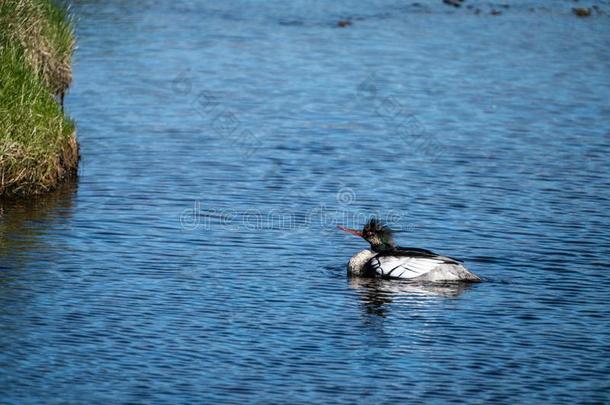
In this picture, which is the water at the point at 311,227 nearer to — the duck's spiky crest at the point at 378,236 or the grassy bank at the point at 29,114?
the grassy bank at the point at 29,114

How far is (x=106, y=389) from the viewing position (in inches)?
562

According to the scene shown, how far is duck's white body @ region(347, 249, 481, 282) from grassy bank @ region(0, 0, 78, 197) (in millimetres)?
6510

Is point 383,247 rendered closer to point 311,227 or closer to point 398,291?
Answer: point 398,291

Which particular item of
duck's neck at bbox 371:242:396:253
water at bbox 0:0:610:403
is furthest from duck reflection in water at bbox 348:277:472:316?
duck's neck at bbox 371:242:396:253

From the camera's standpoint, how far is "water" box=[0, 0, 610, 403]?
15133mm

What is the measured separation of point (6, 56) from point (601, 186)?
446 inches

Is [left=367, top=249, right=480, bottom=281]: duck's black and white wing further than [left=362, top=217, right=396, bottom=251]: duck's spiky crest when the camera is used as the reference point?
No

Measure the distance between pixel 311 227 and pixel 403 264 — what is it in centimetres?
368

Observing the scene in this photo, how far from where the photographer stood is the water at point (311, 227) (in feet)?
49.6

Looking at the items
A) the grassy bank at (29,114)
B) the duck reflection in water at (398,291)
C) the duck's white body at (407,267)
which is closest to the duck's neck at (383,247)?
the duck's white body at (407,267)

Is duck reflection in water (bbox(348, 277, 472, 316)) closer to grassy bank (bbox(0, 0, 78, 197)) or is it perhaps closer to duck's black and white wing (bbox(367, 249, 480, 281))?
duck's black and white wing (bbox(367, 249, 480, 281))

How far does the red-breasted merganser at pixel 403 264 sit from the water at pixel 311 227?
22cm

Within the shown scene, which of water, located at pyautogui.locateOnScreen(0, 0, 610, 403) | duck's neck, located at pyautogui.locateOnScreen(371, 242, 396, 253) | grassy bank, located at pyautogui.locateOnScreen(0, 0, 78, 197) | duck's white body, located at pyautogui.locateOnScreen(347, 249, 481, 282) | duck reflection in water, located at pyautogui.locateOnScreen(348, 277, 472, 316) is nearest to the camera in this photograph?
water, located at pyautogui.locateOnScreen(0, 0, 610, 403)

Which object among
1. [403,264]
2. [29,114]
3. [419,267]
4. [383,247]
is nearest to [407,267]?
[403,264]
